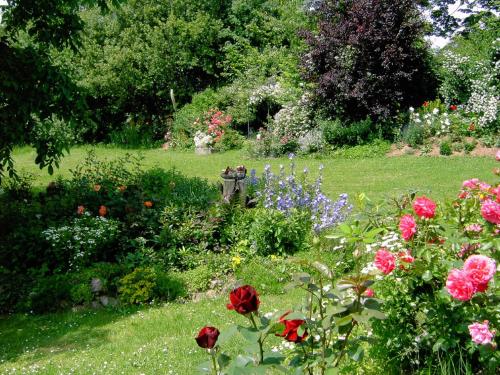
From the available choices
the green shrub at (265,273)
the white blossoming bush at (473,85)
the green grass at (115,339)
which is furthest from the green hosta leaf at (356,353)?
the white blossoming bush at (473,85)

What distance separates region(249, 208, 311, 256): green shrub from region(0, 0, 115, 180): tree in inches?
97.9

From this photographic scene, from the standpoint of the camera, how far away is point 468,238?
2764 millimetres

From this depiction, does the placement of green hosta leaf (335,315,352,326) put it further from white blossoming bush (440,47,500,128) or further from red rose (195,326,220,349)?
white blossoming bush (440,47,500,128)

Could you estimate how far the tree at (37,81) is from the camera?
19.8 feet

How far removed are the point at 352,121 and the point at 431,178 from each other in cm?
428

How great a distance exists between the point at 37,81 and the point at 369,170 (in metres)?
7.35

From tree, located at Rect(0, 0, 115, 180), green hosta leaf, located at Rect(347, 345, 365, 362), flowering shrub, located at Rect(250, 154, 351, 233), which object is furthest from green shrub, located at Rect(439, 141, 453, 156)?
green hosta leaf, located at Rect(347, 345, 365, 362)

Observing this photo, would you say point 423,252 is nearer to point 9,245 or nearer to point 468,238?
point 468,238

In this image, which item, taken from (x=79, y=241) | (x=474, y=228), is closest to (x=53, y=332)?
(x=79, y=241)

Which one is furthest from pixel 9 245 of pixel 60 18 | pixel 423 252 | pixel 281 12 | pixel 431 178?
pixel 281 12

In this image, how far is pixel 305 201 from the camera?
6473 mm

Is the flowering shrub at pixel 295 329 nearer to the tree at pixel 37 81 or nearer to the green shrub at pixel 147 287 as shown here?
the green shrub at pixel 147 287

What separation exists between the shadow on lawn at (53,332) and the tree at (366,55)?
978cm

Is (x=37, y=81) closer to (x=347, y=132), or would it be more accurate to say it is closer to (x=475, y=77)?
(x=347, y=132)
